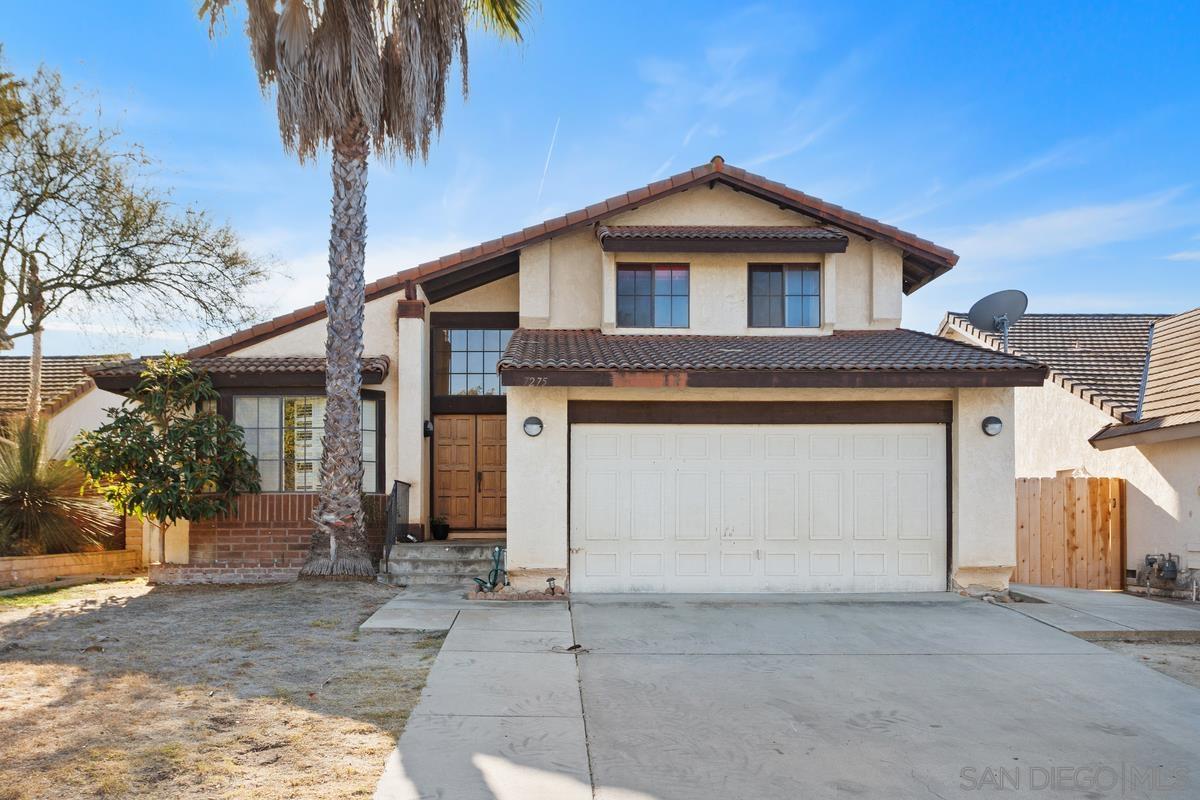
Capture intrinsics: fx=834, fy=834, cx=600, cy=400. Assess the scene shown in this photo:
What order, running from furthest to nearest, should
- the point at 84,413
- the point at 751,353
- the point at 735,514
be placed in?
the point at 84,413
the point at 751,353
the point at 735,514

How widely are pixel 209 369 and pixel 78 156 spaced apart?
593 cm

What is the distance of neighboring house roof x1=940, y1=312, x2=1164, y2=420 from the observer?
14.2 metres

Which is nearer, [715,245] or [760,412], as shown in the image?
[760,412]

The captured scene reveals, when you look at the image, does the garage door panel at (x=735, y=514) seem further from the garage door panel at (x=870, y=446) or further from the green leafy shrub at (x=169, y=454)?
the green leafy shrub at (x=169, y=454)

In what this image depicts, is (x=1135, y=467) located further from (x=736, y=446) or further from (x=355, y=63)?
(x=355, y=63)

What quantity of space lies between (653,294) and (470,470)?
4186mm

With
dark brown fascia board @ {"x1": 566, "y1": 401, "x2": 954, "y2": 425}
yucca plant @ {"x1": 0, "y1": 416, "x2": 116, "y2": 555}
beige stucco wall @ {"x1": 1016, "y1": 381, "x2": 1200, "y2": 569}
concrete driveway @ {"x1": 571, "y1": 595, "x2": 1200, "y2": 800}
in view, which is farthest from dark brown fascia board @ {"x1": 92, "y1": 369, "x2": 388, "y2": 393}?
beige stucco wall @ {"x1": 1016, "y1": 381, "x2": 1200, "y2": 569}

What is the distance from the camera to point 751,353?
1125cm

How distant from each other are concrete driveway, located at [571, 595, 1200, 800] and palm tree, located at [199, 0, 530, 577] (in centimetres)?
437

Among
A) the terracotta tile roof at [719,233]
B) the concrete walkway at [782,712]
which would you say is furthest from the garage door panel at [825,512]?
the terracotta tile roof at [719,233]

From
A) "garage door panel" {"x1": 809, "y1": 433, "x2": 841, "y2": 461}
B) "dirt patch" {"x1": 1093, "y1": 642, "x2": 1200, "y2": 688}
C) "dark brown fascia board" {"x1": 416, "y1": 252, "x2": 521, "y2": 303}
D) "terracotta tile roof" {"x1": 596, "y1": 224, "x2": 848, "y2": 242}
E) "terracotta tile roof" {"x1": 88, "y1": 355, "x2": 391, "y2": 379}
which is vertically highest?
"terracotta tile roof" {"x1": 596, "y1": 224, "x2": 848, "y2": 242}

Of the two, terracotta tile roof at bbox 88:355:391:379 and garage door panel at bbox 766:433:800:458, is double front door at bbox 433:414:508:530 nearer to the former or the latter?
terracotta tile roof at bbox 88:355:391:379

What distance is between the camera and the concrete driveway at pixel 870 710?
496 cm

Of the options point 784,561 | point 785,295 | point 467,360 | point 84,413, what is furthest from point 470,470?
point 84,413
